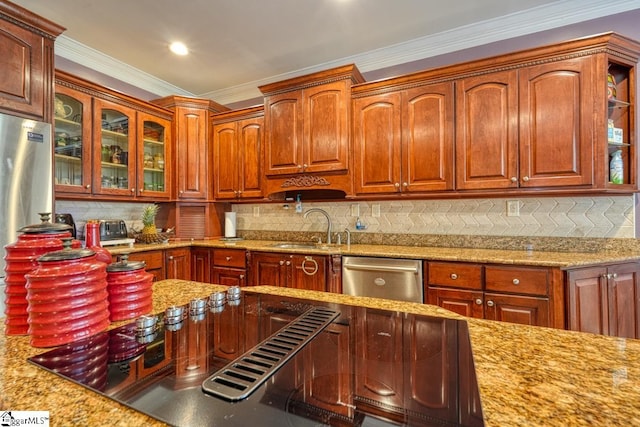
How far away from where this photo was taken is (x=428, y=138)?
98.8 inches

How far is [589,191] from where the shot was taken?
2.04m

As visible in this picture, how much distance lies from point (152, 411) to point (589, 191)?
8.68ft

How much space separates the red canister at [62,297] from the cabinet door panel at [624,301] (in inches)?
107

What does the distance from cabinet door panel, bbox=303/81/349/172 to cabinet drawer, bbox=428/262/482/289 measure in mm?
1197

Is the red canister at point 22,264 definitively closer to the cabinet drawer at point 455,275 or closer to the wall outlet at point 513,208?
the cabinet drawer at point 455,275

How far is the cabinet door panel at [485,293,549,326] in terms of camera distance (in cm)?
187

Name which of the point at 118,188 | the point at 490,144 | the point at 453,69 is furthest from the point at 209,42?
the point at 490,144

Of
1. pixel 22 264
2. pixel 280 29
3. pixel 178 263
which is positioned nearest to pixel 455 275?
pixel 22 264

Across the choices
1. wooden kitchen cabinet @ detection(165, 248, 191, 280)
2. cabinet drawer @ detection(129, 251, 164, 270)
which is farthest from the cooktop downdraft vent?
wooden kitchen cabinet @ detection(165, 248, 191, 280)

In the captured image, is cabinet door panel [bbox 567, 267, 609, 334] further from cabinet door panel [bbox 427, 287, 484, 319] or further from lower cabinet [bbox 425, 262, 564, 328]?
cabinet door panel [bbox 427, 287, 484, 319]

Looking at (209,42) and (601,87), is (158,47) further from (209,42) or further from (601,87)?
(601,87)

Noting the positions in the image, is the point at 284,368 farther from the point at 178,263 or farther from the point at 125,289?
the point at 178,263

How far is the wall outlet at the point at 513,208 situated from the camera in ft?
8.14

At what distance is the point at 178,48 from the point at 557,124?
325cm
